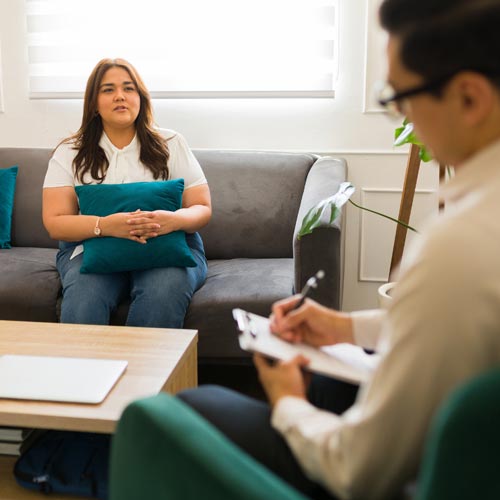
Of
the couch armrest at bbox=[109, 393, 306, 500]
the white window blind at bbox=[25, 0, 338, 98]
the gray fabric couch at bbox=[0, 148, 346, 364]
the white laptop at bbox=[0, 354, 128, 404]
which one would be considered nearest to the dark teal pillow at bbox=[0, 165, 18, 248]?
the gray fabric couch at bbox=[0, 148, 346, 364]

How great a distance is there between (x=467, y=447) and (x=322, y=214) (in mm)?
1628

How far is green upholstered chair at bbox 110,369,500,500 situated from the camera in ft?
1.99

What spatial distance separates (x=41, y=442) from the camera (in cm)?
167

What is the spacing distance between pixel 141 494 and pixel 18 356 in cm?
103

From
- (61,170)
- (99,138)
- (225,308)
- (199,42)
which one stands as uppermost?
(199,42)

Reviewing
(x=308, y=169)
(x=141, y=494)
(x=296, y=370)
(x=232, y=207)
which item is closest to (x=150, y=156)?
(x=232, y=207)

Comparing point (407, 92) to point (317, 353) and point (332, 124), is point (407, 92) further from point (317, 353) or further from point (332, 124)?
point (332, 124)

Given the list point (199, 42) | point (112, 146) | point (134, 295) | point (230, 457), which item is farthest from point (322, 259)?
point (230, 457)

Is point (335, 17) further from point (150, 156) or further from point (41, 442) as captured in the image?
point (41, 442)

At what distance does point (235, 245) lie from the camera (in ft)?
9.18

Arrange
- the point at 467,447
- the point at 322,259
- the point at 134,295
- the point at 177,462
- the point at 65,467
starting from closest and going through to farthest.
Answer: the point at 467,447 → the point at 177,462 → the point at 65,467 → the point at 322,259 → the point at 134,295

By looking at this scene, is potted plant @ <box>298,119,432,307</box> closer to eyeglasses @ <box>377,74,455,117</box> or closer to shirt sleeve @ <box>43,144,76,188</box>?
shirt sleeve @ <box>43,144,76,188</box>

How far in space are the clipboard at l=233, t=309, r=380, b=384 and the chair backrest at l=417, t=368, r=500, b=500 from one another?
1.35 feet

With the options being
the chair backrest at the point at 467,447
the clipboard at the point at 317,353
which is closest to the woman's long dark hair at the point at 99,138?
the clipboard at the point at 317,353
